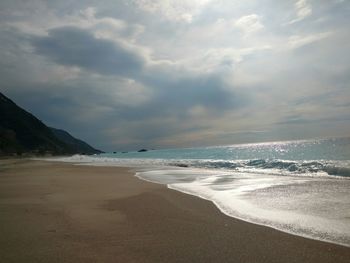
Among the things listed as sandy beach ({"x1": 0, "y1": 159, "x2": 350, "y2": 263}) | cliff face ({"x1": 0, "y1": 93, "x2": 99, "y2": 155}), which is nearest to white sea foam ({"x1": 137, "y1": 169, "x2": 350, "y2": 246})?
sandy beach ({"x1": 0, "y1": 159, "x2": 350, "y2": 263})

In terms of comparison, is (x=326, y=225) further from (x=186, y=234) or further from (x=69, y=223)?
(x=69, y=223)

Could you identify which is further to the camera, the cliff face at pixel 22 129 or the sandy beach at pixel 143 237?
the cliff face at pixel 22 129

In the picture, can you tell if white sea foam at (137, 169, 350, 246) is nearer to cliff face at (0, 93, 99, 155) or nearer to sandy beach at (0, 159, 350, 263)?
sandy beach at (0, 159, 350, 263)

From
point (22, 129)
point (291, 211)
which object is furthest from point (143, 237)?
point (22, 129)

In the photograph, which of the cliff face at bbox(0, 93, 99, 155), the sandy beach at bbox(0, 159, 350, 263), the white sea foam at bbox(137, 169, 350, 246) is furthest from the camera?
the cliff face at bbox(0, 93, 99, 155)

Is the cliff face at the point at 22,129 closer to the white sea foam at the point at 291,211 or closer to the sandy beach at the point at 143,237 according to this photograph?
the white sea foam at the point at 291,211

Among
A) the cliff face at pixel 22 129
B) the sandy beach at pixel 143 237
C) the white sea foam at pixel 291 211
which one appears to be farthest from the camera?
the cliff face at pixel 22 129

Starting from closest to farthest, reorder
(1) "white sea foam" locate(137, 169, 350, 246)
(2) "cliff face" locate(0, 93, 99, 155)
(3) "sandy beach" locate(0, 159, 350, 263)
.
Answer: (3) "sandy beach" locate(0, 159, 350, 263), (1) "white sea foam" locate(137, 169, 350, 246), (2) "cliff face" locate(0, 93, 99, 155)

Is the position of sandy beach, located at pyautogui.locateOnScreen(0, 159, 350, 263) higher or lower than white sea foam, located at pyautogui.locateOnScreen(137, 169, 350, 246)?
lower

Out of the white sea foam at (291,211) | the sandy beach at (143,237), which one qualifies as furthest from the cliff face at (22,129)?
the sandy beach at (143,237)

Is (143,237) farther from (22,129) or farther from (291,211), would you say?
(22,129)

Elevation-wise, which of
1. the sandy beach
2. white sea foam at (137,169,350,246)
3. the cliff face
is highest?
the cliff face

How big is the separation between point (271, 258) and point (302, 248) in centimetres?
69

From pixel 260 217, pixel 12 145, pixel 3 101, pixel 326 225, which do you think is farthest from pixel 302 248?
pixel 3 101
